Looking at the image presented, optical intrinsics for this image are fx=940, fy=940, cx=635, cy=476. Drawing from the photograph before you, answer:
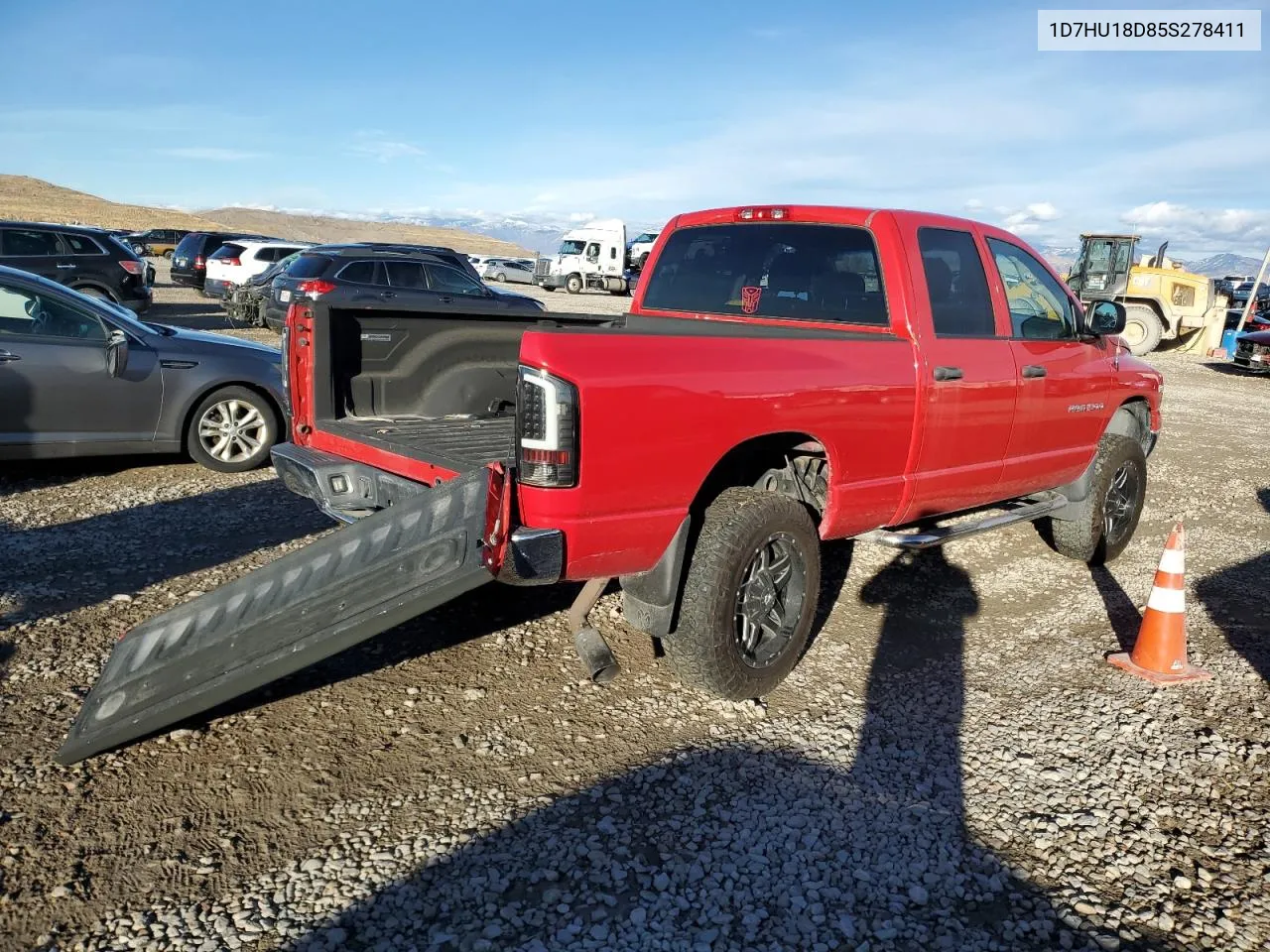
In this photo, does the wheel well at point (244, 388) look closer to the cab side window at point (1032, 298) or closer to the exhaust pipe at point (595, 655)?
the exhaust pipe at point (595, 655)

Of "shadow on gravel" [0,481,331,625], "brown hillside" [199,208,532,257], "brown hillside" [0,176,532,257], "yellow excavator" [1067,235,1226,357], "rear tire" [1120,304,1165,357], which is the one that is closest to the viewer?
"shadow on gravel" [0,481,331,625]

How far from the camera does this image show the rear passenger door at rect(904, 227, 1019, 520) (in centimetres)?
429

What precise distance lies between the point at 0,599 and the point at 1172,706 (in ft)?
17.6

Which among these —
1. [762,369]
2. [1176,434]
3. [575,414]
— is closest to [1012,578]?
[762,369]

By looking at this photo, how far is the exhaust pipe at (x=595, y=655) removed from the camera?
3584 mm

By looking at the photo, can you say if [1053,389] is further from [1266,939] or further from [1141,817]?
[1266,939]

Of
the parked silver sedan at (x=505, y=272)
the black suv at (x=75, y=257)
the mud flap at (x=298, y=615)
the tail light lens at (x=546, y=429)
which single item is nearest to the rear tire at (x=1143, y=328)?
the black suv at (x=75, y=257)

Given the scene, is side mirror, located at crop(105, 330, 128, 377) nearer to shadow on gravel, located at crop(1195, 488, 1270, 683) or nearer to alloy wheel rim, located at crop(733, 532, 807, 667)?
alloy wheel rim, located at crop(733, 532, 807, 667)

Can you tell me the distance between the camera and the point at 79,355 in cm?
639

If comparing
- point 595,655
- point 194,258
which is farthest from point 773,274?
point 194,258

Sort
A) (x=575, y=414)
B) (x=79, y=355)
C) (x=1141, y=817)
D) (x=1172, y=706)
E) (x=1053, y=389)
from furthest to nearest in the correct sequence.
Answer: (x=79, y=355) < (x=1053, y=389) < (x=1172, y=706) < (x=1141, y=817) < (x=575, y=414)

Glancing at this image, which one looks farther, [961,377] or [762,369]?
[961,377]

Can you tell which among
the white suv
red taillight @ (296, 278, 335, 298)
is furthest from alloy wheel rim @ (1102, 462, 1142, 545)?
the white suv

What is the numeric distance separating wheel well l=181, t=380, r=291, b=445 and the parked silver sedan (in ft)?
124
